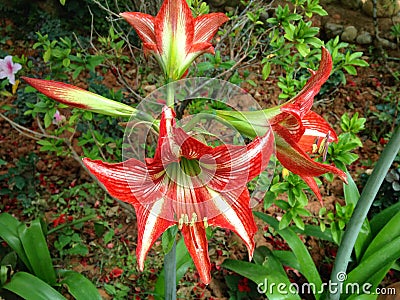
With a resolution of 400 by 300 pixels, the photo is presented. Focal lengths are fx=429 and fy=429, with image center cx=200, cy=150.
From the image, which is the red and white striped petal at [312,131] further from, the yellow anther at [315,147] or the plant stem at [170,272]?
the plant stem at [170,272]

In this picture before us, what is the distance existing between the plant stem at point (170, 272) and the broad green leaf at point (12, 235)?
891 millimetres

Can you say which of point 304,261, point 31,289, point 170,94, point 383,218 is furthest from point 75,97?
point 383,218

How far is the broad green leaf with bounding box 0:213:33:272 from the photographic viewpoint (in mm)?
1715

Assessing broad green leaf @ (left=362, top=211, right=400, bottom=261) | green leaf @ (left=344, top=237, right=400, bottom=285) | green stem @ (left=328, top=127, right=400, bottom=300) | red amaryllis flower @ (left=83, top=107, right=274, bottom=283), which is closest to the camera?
red amaryllis flower @ (left=83, top=107, right=274, bottom=283)

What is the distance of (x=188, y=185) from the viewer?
2.30 feet

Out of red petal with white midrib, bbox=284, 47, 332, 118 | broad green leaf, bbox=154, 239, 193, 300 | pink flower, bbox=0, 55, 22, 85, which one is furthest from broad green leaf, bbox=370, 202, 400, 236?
pink flower, bbox=0, 55, 22, 85

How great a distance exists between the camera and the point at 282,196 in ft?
7.86

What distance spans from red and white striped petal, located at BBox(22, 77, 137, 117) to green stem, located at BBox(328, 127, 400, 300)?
0.87 meters

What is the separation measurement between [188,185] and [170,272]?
41cm

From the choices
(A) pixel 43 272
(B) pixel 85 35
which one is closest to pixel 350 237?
(A) pixel 43 272

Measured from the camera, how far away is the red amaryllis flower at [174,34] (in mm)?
771

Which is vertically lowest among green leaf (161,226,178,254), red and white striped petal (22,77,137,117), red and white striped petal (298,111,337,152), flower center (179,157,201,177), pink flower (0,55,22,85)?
green leaf (161,226,178,254)

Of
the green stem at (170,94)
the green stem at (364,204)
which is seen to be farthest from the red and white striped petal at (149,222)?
the green stem at (364,204)

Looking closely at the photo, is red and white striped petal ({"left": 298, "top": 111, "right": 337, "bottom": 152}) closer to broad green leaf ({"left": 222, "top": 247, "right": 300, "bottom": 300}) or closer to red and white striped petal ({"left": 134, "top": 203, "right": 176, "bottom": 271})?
red and white striped petal ({"left": 134, "top": 203, "right": 176, "bottom": 271})
